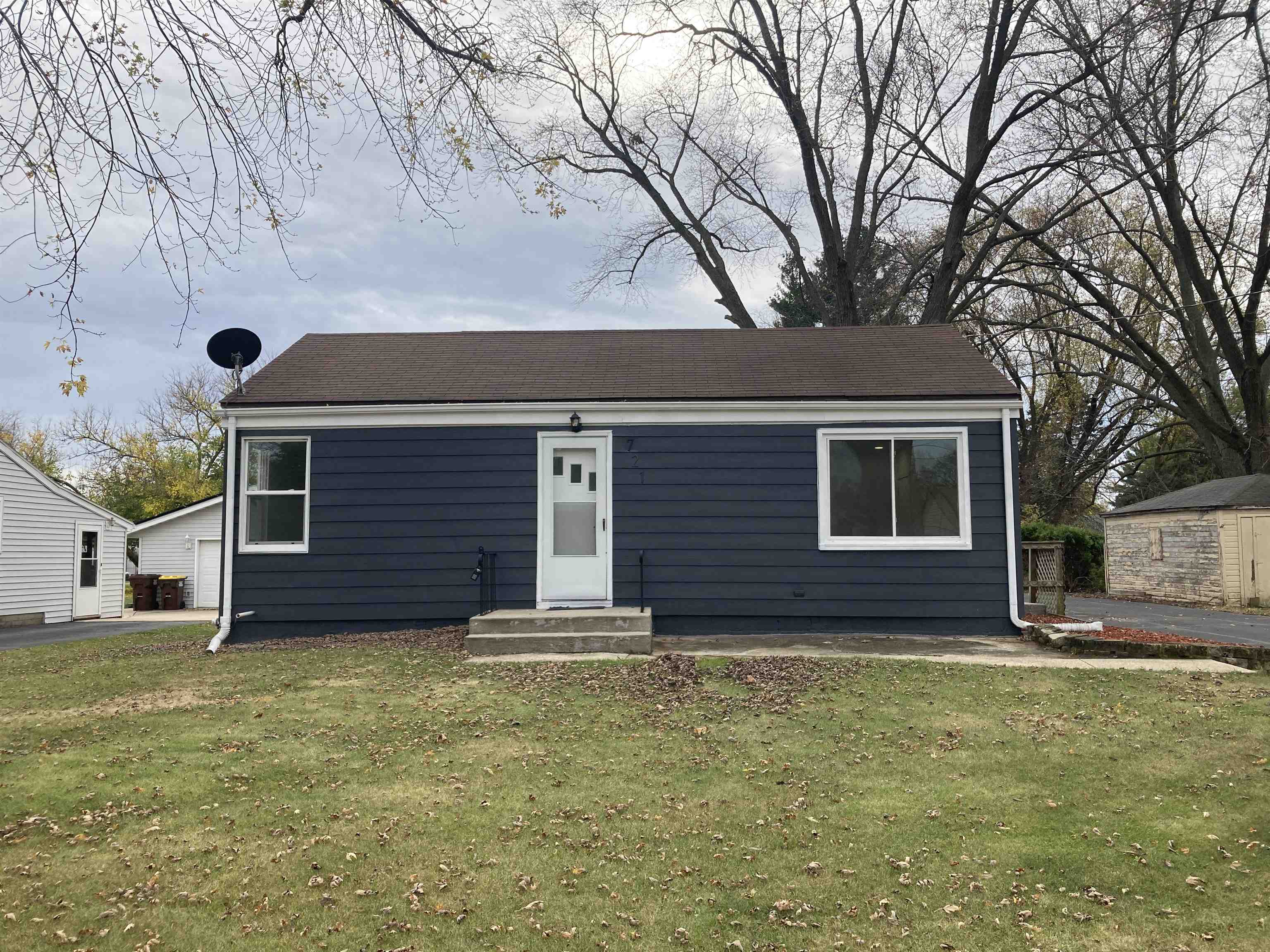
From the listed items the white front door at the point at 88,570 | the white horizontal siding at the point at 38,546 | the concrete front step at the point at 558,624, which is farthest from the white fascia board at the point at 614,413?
the white front door at the point at 88,570

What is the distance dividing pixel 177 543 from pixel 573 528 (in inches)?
894

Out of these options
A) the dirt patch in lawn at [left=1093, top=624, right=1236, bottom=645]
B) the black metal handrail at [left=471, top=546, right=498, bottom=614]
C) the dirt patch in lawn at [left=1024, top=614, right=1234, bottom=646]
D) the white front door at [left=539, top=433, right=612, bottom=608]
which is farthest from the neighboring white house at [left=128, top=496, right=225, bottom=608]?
the dirt patch in lawn at [left=1093, top=624, right=1236, bottom=645]

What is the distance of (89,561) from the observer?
943 inches

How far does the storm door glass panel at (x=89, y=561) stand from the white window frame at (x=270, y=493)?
15.7m

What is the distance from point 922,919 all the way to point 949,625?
7507 mm

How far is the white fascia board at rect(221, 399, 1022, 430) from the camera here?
10930mm

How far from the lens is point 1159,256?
27391 mm

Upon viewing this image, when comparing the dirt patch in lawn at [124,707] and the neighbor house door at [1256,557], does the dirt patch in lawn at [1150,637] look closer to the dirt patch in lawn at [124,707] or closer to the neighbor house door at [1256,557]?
the neighbor house door at [1256,557]

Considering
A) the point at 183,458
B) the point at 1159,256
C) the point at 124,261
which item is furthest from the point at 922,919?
the point at 183,458

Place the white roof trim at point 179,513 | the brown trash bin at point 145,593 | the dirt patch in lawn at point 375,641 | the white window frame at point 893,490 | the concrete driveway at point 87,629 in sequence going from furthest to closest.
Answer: the brown trash bin at point 145,593
the white roof trim at point 179,513
the concrete driveway at point 87,629
the white window frame at point 893,490
the dirt patch in lawn at point 375,641

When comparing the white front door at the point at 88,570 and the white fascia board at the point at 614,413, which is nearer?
the white fascia board at the point at 614,413

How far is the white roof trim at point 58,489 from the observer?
20.3m

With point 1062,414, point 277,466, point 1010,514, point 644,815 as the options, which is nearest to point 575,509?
point 277,466

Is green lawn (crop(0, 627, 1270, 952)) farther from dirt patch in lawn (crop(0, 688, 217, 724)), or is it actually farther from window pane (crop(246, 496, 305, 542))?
window pane (crop(246, 496, 305, 542))
